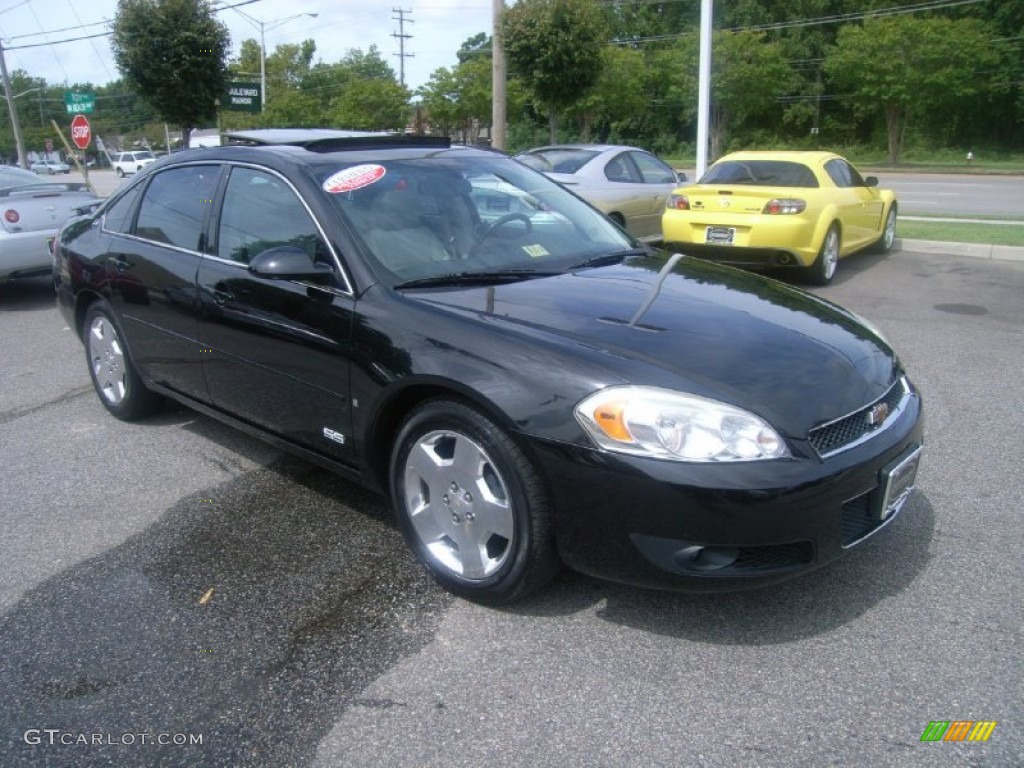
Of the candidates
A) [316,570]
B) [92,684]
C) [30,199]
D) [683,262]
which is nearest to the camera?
[92,684]

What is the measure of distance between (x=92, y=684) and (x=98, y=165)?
297ft

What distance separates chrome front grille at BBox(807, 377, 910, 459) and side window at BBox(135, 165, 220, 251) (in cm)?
297

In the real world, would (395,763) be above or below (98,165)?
below

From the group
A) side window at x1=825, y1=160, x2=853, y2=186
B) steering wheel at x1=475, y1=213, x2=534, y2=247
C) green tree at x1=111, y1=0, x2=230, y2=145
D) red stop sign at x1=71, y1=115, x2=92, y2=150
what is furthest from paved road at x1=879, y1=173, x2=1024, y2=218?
green tree at x1=111, y1=0, x2=230, y2=145

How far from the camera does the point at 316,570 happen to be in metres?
3.25

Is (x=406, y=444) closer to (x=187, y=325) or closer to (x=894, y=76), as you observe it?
(x=187, y=325)

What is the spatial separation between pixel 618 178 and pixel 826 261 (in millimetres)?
2728

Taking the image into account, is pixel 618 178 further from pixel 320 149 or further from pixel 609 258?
pixel 320 149

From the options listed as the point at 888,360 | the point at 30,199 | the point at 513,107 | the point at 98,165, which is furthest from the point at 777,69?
the point at 98,165

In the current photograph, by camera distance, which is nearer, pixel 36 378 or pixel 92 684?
pixel 92 684

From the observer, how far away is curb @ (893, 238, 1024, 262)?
33.0ft

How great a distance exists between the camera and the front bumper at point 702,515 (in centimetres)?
244

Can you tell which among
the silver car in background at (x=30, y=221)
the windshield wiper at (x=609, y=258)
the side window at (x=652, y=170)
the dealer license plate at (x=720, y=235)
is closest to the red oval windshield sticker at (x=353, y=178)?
the windshield wiper at (x=609, y=258)

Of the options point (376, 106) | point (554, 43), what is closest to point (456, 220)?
point (554, 43)
